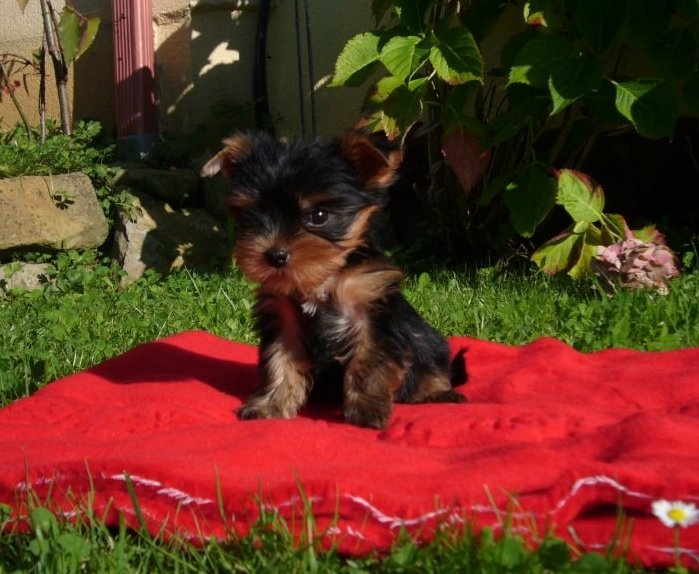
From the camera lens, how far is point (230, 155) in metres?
3.54

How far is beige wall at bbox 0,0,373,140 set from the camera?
790 cm

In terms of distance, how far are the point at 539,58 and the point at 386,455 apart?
3.22 meters

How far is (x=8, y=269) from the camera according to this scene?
22.7ft

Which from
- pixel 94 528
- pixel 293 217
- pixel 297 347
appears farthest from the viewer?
pixel 297 347

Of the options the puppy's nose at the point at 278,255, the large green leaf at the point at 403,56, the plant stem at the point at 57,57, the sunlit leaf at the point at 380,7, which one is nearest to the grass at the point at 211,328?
the plant stem at the point at 57,57

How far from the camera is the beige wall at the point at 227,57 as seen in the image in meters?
7.90

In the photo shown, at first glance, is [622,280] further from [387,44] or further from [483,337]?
[387,44]

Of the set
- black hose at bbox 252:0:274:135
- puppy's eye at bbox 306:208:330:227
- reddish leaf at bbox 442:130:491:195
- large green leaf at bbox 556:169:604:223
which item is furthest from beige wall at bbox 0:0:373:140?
puppy's eye at bbox 306:208:330:227

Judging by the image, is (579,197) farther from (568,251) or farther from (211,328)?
(211,328)

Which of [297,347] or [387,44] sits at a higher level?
[387,44]

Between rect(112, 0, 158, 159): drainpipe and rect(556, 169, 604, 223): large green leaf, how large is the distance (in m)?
3.74

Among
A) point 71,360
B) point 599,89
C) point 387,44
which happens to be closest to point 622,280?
point 599,89

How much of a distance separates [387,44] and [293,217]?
261 centimetres

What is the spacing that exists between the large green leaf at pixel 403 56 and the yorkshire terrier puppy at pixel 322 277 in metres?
2.12
